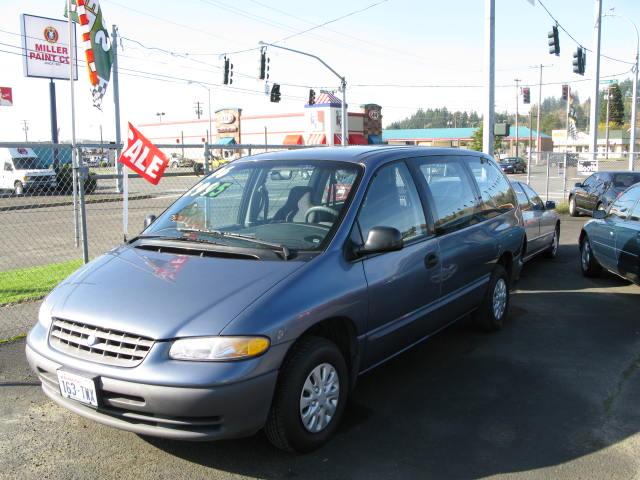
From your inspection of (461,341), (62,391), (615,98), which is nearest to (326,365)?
(62,391)

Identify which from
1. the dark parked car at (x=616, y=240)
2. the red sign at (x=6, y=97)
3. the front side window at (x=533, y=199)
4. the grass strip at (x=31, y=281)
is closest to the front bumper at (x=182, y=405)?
the grass strip at (x=31, y=281)

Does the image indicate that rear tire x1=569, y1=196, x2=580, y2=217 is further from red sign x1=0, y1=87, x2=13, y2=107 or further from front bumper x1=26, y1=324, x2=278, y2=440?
red sign x1=0, y1=87, x2=13, y2=107

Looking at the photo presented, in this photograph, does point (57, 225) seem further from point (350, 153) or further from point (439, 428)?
point (439, 428)

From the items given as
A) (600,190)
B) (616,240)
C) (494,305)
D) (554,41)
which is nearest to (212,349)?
(494,305)

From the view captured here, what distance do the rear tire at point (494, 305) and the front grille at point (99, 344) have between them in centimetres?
371

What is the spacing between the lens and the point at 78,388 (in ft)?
10.8

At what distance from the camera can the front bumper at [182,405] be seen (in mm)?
3064

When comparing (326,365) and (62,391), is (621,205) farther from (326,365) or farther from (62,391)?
(62,391)

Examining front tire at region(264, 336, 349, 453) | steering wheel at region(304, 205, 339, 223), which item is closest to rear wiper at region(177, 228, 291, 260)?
steering wheel at region(304, 205, 339, 223)

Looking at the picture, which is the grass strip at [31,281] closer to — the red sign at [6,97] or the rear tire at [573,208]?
the rear tire at [573,208]

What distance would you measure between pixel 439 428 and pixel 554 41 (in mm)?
21333

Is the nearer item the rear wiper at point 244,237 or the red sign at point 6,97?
the rear wiper at point 244,237

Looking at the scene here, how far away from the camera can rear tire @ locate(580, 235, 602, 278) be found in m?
8.71

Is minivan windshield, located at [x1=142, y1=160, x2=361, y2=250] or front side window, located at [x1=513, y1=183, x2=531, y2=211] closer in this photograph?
minivan windshield, located at [x1=142, y1=160, x2=361, y2=250]
